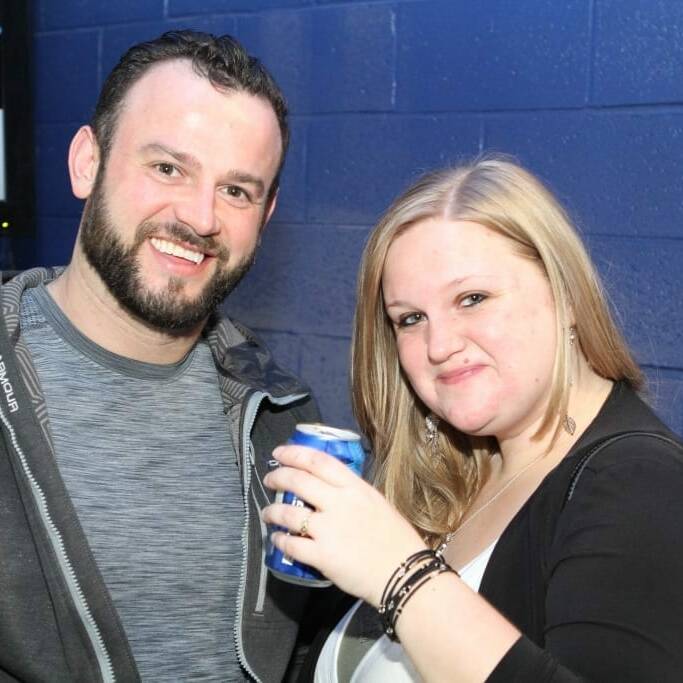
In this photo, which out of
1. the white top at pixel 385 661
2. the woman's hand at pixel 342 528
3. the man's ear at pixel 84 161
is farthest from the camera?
the man's ear at pixel 84 161

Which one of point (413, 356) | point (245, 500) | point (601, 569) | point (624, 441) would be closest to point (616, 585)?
point (601, 569)

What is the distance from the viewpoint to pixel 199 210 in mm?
2070

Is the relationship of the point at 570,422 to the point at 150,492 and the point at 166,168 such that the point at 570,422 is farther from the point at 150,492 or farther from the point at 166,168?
the point at 166,168

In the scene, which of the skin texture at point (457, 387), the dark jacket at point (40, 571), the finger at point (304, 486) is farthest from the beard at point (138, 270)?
the finger at point (304, 486)

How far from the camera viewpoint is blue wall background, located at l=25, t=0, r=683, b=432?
104 inches

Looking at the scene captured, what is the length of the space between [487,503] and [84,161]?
3.66ft

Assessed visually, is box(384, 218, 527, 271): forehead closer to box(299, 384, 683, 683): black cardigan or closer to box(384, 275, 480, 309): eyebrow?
box(384, 275, 480, 309): eyebrow

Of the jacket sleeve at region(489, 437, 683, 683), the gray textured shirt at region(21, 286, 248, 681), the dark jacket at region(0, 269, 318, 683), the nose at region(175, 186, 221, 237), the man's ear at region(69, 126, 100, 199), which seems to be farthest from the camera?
the man's ear at region(69, 126, 100, 199)

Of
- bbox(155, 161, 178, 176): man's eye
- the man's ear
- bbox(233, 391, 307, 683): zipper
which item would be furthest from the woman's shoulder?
the man's ear

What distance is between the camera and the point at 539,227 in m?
1.76

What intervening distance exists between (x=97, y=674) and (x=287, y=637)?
416 mm

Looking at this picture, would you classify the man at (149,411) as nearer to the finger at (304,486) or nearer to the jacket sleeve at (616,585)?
the finger at (304,486)

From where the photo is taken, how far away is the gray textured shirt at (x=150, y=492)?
1949mm

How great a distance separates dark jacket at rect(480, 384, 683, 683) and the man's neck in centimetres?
88
